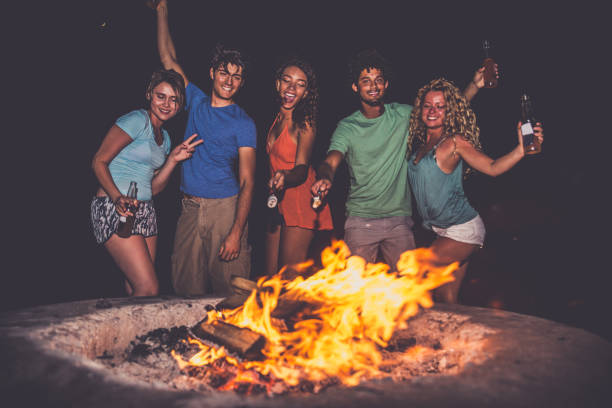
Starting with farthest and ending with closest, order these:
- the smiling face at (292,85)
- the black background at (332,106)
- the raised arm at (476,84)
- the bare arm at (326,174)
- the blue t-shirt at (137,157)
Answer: the black background at (332,106), the raised arm at (476,84), the smiling face at (292,85), the blue t-shirt at (137,157), the bare arm at (326,174)

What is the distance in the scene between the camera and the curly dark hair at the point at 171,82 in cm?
329

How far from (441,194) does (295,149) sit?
1.26 m

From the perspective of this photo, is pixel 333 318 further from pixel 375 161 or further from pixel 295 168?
pixel 375 161

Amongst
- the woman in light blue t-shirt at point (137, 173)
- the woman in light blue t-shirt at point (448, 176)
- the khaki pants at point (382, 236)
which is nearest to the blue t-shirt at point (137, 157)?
the woman in light blue t-shirt at point (137, 173)

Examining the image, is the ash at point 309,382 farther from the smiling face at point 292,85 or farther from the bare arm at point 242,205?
the smiling face at point 292,85

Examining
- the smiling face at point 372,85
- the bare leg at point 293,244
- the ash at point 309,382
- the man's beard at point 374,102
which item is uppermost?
the smiling face at point 372,85

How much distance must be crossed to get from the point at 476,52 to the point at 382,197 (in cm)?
352

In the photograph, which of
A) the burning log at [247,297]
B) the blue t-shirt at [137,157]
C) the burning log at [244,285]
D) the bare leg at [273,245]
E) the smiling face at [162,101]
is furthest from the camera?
the bare leg at [273,245]

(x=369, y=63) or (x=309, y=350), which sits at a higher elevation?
(x=369, y=63)

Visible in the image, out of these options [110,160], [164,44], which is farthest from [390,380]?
[164,44]

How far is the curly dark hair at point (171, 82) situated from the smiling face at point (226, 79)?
0.98 ft

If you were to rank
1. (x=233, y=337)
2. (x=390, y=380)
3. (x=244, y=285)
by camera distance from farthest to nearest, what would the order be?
(x=244, y=285)
(x=233, y=337)
(x=390, y=380)

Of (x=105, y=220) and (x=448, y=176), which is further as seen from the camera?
(x=448, y=176)

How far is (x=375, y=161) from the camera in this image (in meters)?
3.32
